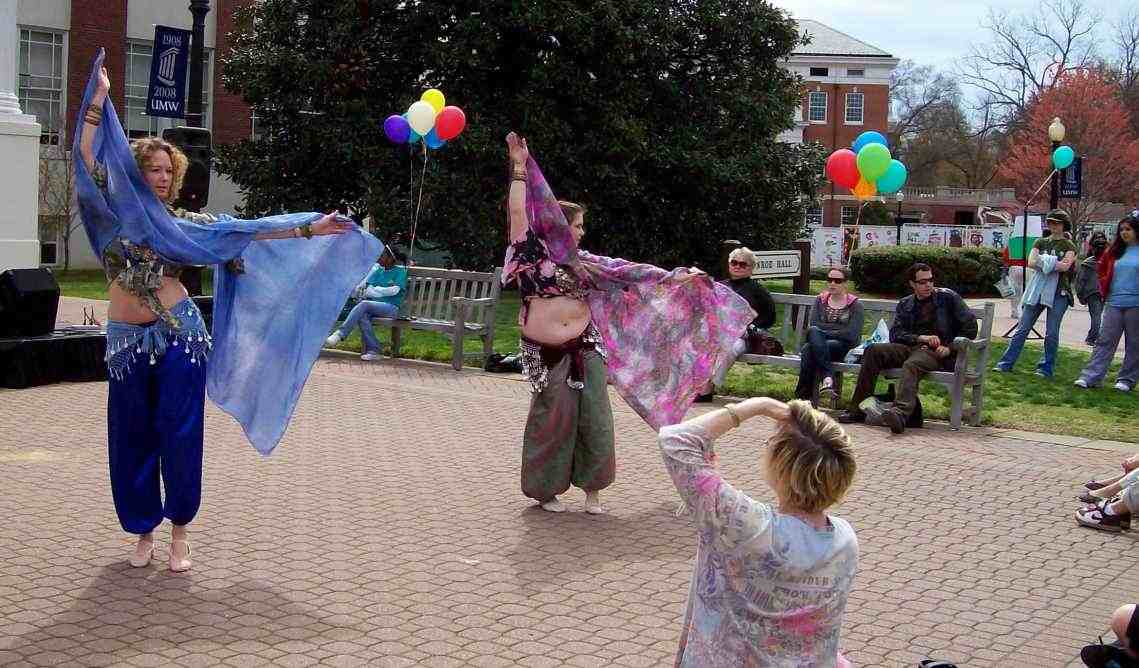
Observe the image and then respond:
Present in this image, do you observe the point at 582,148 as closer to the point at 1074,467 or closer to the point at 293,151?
the point at 293,151

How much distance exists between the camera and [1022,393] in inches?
508

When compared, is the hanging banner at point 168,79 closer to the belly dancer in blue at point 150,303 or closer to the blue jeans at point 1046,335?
the blue jeans at point 1046,335

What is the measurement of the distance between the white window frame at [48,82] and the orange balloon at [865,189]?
22772 millimetres

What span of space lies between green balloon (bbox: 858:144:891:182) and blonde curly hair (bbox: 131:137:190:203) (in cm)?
1080

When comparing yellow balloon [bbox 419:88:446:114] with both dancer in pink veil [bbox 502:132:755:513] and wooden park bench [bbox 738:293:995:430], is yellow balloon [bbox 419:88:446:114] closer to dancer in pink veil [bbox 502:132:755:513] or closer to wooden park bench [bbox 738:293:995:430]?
wooden park bench [bbox 738:293:995:430]

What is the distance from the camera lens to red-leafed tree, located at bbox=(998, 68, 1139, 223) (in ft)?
190

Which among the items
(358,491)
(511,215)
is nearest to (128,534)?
(358,491)

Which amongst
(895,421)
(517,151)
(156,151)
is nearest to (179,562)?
(156,151)

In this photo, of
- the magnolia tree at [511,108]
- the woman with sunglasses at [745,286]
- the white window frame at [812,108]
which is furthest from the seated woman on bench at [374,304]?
the white window frame at [812,108]

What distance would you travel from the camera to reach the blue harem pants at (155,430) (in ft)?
18.8

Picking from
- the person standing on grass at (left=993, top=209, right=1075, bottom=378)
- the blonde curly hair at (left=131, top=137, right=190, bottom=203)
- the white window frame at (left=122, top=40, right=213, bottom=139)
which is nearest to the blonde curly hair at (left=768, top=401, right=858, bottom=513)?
the blonde curly hair at (left=131, top=137, right=190, bottom=203)

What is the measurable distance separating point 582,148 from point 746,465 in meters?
15.8

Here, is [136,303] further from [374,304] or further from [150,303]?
[374,304]

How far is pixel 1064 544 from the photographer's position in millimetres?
7086
